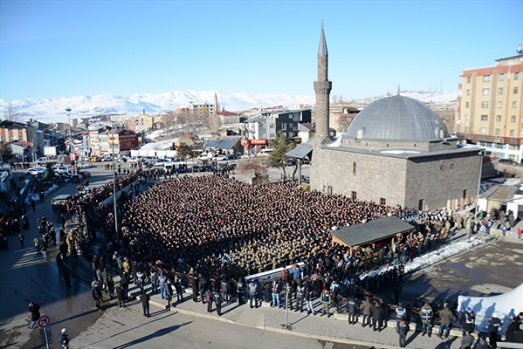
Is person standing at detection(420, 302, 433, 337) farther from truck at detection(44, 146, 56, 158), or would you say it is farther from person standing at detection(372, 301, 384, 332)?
truck at detection(44, 146, 56, 158)

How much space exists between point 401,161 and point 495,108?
29.4 metres

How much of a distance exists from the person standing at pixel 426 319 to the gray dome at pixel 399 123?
20.6 metres

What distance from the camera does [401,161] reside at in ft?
88.5

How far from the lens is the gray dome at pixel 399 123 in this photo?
29609mm

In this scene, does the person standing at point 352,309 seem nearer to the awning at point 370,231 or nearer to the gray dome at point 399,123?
the awning at point 370,231

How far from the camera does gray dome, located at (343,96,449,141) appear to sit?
29.6m

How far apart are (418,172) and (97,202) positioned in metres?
22.5

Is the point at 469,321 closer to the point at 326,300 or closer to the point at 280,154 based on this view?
Result: the point at 326,300

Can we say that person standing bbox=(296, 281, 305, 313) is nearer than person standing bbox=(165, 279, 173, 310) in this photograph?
Yes

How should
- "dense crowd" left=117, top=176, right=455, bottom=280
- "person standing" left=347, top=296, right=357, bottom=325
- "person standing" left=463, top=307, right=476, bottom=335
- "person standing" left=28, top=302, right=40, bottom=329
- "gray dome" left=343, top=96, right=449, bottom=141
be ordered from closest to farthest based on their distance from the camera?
"person standing" left=463, top=307, right=476, bottom=335 → "person standing" left=347, top=296, right=357, bottom=325 → "person standing" left=28, top=302, right=40, bottom=329 → "dense crowd" left=117, top=176, right=455, bottom=280 → "gray dome" left=343, top=96, right=449, bottom=141

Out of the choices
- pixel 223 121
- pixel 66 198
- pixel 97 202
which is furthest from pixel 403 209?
pixel 223 121

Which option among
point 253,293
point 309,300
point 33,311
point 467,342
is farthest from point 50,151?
point 467,342

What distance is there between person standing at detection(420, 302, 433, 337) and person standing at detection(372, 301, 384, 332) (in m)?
1.13

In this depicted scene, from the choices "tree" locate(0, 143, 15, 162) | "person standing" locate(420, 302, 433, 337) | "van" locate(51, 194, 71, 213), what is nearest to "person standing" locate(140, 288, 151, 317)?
"person standing" locate(420, 302, 433, 337)
